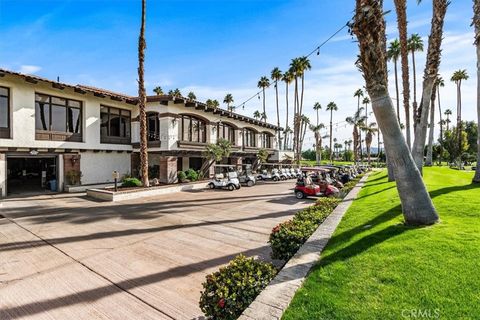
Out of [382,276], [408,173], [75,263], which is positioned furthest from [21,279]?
[408,173]

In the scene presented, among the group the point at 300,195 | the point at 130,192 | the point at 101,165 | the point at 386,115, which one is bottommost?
the point at 300,195

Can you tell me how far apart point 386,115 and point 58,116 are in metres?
22.2

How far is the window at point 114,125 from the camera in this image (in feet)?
74.8

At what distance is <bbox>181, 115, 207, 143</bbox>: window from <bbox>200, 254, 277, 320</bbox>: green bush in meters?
22.1

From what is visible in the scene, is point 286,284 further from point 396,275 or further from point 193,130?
point 193,130

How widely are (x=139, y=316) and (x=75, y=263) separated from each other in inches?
132

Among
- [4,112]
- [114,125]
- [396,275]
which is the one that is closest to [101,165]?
[114,125]

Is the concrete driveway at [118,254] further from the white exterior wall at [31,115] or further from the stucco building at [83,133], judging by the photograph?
the stucco building at [83,133]

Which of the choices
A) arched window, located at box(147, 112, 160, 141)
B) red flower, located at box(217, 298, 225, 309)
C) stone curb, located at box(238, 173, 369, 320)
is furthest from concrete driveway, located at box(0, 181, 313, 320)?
arched window, located at box(147, 112, 160, 141)

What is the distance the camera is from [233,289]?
4082 millimetres

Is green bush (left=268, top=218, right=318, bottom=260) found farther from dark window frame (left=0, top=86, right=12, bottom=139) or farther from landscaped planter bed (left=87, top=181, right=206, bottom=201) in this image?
dark window frame (left=0, top=86, right=12, bottom=139)

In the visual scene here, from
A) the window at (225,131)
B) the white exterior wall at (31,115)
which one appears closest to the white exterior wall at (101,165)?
the white exterior wall at (31,115)

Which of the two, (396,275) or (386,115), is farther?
(386,115)

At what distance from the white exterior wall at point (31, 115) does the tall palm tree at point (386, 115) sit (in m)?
20.5
